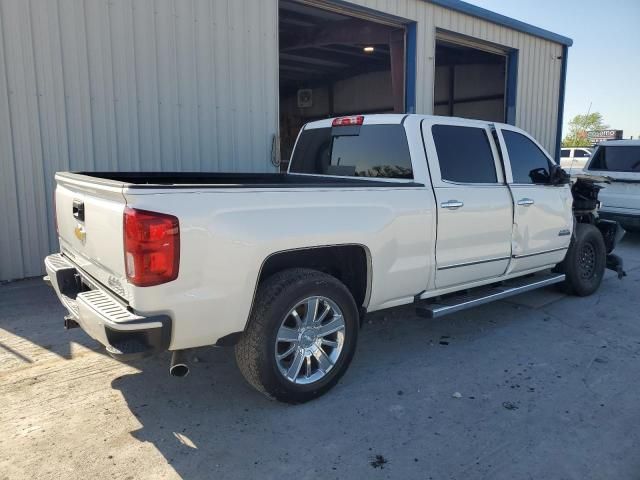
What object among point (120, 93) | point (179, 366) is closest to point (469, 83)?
point (120, 93)

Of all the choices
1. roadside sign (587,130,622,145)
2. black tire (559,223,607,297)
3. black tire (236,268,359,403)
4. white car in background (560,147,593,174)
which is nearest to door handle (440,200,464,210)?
black tire (236,268,359,403)

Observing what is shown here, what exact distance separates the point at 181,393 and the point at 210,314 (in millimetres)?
1001

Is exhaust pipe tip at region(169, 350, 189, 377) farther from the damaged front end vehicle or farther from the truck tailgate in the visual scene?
the damaged front end vehicle

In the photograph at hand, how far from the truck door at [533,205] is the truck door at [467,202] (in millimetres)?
167

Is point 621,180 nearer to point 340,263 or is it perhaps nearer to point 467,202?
point 467,202

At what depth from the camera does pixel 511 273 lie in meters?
5.10

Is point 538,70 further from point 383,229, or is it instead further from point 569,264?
point 383,229

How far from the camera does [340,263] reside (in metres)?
3.88

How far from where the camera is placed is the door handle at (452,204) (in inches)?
165

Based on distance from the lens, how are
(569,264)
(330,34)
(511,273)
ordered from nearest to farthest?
(511,273) → (569,264) → (330,34)

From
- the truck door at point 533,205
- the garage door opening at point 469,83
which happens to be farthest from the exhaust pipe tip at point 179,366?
the garage door opening at point 469,83

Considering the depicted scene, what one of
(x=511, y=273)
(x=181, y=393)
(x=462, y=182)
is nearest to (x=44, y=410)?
(x=181, y=393)

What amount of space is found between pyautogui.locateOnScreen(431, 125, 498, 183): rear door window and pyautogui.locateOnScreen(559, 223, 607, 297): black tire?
5.97ft

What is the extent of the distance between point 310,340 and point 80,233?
166cm
